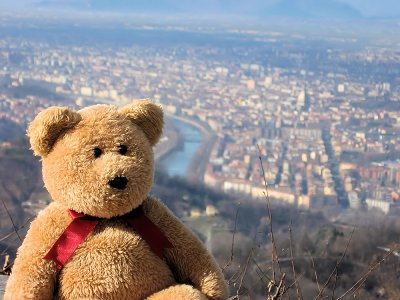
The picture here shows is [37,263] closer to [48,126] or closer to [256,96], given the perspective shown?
[48,126]

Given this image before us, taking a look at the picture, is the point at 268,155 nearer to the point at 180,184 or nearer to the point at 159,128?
the point at 180,184

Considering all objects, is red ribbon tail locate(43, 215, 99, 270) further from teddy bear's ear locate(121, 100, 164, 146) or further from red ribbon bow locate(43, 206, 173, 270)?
teddy bear's ear locate(121, 100, 164, 146)

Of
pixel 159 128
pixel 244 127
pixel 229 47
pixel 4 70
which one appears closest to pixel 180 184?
pixel 159 128

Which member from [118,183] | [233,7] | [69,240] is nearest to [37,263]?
[69,240]

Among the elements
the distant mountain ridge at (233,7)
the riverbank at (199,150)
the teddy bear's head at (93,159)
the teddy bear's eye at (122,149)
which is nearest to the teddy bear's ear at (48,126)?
the teddy bear's head at (93,159)

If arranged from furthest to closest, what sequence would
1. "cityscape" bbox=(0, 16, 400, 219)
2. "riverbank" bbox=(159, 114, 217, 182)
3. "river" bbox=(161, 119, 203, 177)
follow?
"cityscape" bbox=(0, 16, 400, 219) → "riverbank" bbox=(159, 114, 217, 182) → "river" bbox=(161, 119, 203, 177)

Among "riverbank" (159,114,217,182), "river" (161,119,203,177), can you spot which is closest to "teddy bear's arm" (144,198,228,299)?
"river" (161,119,203,177)
